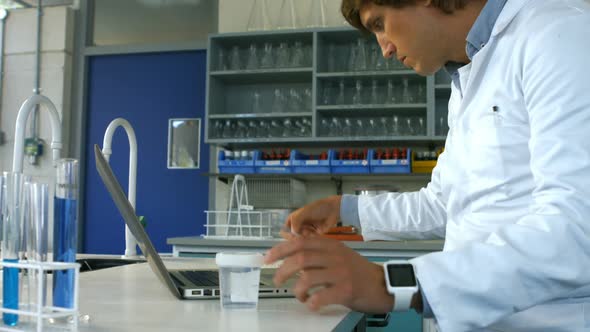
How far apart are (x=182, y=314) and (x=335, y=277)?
29 centimetres

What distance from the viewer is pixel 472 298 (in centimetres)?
65

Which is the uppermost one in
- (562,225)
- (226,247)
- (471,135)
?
(471,135)

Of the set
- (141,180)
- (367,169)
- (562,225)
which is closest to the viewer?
(562,225)

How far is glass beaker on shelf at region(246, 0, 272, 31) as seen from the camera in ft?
13.9

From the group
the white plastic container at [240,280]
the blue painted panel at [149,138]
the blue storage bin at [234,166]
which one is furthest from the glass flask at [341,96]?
the white plastic container at [240,280]

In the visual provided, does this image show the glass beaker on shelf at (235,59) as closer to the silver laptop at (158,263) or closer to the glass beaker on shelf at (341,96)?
the glass beaker on shelf at (341,96)

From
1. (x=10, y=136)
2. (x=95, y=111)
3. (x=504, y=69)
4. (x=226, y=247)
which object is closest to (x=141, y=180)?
(x=95, y=111)

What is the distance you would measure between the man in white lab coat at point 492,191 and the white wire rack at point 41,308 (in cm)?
25

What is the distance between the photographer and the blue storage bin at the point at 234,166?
3.77 meters

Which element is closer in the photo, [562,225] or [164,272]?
[562,225]

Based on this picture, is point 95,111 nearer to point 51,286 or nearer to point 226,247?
point 226,247

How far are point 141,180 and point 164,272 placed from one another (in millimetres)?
3435

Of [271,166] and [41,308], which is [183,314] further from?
[271,166]

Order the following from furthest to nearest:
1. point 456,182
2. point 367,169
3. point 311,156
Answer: point 311,156
point 367,169
point 456,182
